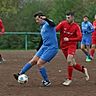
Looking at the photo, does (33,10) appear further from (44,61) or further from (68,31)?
(44,61)

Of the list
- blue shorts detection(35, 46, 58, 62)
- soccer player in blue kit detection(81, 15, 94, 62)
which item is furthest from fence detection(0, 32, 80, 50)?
blue shorts detection(35, 46, 58, 62)

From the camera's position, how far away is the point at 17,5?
58.2 metres

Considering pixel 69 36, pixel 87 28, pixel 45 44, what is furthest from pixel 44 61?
pixel 87 28

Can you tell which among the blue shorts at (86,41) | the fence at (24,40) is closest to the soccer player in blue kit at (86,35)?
the blue shorts at (86,41)

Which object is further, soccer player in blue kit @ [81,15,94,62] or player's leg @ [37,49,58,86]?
soccer player in blue kit @ [81,15,94,62]

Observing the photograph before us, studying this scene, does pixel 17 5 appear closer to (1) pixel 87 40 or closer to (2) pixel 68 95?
(1) pixel 87 40

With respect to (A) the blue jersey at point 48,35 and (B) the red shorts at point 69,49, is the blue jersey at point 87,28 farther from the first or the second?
(A) the blue jersey at point 48,35

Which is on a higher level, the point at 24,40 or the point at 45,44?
the point at 45,44

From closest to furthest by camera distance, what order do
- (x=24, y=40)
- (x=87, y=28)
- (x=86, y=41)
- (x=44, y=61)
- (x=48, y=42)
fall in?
(x=44, y=61) → (x=48, y=42) → (x=87, y=28) → (x=86, y=41) → (x=24, y=40)

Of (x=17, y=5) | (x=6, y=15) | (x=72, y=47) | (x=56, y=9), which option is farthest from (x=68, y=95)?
(x=17, y=5)

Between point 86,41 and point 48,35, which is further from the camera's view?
point 86,41

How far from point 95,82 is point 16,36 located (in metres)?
26.3

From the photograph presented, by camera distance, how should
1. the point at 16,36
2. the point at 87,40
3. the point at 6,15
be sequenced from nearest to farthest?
the point at 87,40 → the point at 16,36 → the point at 6,15

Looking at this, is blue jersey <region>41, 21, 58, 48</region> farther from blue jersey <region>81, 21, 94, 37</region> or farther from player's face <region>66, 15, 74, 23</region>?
blue jersey <region>81, 21, 94, 37</region>
